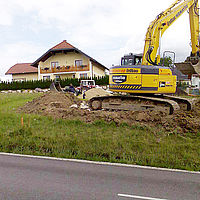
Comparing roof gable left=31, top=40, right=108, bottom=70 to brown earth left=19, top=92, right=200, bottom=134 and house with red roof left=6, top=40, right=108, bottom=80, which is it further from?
brown earth left=19, top=92, right=200, bottom=134

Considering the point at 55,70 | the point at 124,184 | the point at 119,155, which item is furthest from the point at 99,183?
the point at 55,70

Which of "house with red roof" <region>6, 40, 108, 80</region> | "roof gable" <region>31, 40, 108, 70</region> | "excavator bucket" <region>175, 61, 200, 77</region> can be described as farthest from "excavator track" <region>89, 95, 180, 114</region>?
"house with red roof" <region>6, 40, 108, 80</region>

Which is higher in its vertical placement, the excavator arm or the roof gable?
the roof gable

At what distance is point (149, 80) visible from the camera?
1064cm

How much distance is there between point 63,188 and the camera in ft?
15.1

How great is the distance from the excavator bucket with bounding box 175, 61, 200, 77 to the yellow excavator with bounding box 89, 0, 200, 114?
658 centimetres

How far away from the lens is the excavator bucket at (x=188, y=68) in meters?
18.0

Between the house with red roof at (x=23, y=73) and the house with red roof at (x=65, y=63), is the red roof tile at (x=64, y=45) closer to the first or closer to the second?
the house with red roof at (x=65, y=63)

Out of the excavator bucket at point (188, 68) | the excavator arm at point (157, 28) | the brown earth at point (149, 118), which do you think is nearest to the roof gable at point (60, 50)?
the excavator bucket at point (188, 68)

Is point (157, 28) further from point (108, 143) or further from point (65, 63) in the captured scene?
point (65, 63)

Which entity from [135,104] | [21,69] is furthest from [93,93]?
[21,69]

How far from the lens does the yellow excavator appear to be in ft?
34.8

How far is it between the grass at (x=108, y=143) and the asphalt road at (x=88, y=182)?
0.61m

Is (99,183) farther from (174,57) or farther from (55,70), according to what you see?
(55,70)
